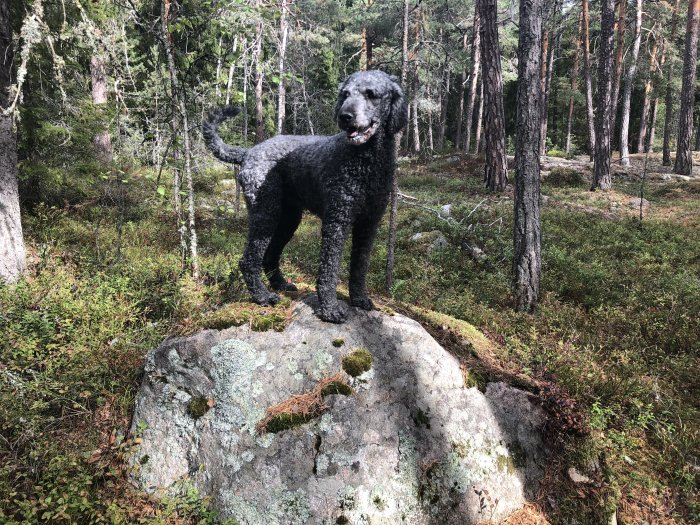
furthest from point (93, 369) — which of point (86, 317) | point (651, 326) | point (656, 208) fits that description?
point (656, 208)

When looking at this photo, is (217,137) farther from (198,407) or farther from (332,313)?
(198,407)

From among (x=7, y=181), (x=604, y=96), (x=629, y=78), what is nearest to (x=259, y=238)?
(x=7, y=181)

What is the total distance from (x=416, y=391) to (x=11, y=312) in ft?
14.3

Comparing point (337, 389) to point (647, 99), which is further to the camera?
point (647, 99)

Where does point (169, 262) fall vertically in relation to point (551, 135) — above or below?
below

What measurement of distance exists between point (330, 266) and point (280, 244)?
1042 mm

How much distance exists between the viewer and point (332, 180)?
325 cm

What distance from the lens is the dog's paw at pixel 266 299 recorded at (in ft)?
12.7

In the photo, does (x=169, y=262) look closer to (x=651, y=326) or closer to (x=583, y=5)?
(x=651, y=326)

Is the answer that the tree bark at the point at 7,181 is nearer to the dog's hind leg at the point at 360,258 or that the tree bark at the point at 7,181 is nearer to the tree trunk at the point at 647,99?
the dog's hind leg at the point at 360,258

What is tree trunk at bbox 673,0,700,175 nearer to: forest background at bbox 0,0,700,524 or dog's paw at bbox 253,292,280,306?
forest background at bbox 0,0,700,524

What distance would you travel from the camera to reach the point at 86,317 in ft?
14.2

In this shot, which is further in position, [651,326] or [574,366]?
[651,326]

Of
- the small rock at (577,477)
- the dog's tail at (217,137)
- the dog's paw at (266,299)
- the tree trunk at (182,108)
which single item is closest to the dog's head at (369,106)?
the dog's tail at (217,137)
